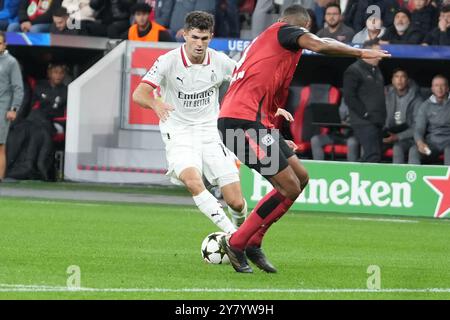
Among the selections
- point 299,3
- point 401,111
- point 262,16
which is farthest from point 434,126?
point 262,16

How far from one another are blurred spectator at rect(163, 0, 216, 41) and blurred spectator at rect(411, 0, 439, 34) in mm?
3108

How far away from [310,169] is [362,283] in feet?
26.4

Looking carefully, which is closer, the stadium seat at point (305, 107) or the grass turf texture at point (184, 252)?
the grass turf texture at point (184, 252)

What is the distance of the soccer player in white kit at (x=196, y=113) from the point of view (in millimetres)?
11125

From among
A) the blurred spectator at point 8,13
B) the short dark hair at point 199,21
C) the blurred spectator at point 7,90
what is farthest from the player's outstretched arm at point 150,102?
the blurred spectator at point 8,13

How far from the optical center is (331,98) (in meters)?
20.8

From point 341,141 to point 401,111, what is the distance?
107cm

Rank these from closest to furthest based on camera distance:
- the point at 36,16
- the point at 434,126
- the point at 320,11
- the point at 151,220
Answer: the point at 151,220
the point at 434,126
the point at 320,11
the point at 36,16

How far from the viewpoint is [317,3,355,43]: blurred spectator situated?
62.5ft

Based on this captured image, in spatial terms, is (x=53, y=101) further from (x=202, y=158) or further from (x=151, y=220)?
(x=202, y=158)

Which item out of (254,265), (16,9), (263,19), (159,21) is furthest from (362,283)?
(16,9)

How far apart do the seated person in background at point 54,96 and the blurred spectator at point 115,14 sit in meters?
1.07

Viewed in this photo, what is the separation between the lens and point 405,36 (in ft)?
63.6

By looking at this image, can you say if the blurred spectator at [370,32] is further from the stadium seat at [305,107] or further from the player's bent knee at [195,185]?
the player's bent knee at [195,185]
